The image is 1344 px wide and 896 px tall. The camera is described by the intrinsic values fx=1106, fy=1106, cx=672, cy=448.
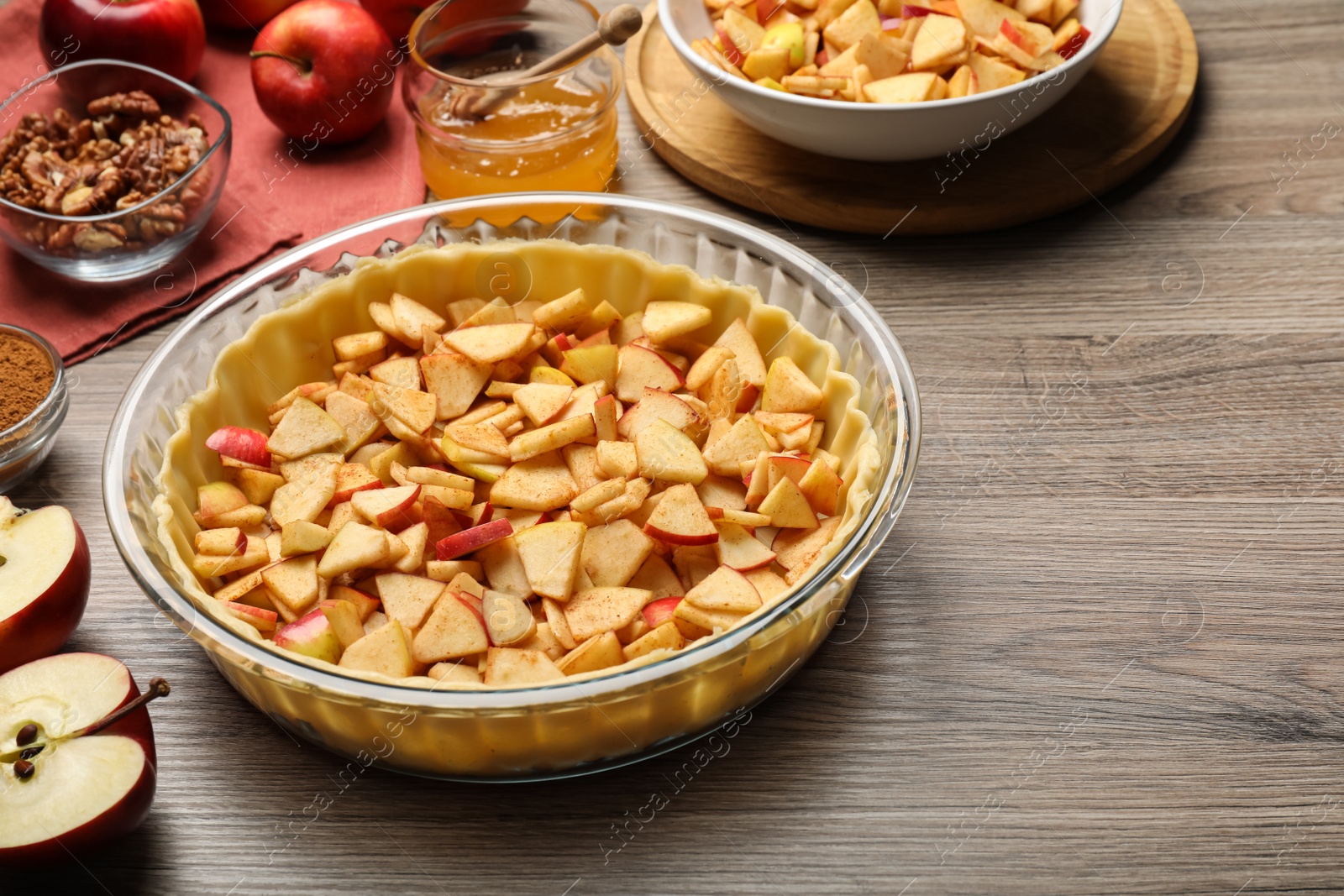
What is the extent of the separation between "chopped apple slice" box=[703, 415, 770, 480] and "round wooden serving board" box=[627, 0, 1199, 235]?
55 cm

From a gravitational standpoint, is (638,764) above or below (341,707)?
below

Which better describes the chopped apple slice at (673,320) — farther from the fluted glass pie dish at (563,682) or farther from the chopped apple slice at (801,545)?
the chopped apple slice at (801,545)

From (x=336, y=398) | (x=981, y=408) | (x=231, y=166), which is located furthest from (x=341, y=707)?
(x=231, y=166)

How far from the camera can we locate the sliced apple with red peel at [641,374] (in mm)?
1231

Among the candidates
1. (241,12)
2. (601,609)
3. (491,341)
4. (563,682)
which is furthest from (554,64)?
(563,682)

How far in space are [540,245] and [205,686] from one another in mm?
601

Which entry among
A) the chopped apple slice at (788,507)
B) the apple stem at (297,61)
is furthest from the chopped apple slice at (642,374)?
the apple stem at (297,61)

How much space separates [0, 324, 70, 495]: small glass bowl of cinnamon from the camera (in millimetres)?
1237

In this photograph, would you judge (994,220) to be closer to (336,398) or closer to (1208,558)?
(1208,558)

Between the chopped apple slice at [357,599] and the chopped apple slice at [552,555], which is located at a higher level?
the chopped apple slice at [552,555]

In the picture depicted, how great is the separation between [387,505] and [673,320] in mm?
384

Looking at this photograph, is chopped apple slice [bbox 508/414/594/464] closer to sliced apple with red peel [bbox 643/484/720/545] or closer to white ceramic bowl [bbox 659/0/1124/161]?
sliced apple with red peel [bbox 643/484/720/545]

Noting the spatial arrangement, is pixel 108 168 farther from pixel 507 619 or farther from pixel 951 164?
pixel 951 164

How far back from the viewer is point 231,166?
1.70 m
